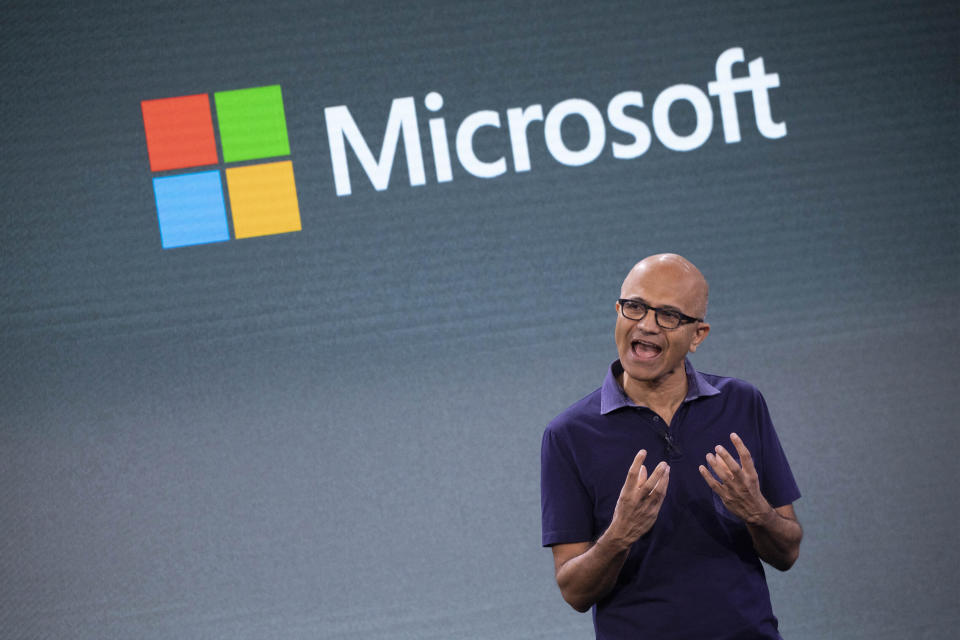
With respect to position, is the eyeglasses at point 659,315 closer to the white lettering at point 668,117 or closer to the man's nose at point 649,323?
the man's nose at point 649,323

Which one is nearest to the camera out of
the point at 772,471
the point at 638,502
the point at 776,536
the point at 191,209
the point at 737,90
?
the point at 638,502

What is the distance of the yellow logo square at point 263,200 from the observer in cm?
285

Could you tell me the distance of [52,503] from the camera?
2801 millimetres

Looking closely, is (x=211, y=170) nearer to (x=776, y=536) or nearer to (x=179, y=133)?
(x=179, y=133)

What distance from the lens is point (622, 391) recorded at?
75.6 inches

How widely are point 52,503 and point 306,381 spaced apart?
86 cm

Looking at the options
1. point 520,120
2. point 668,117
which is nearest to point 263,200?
point 520,120

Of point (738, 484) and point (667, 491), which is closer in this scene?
point (738, 484)

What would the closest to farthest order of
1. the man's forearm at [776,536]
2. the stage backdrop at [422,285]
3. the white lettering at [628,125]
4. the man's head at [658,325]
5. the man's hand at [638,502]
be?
the man's hand at [638,502], the man's forearm at [776,536], the man's head at [658,325], the stage backdrop at [422,285], the white lettering at [628,125]

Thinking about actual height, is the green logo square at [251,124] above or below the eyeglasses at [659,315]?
above

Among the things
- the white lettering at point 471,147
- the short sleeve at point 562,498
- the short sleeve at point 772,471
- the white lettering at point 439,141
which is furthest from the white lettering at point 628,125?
the short sleeve at point 562,498

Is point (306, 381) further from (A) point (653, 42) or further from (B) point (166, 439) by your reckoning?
(A) point (653, 42)

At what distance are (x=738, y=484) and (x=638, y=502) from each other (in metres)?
0.20

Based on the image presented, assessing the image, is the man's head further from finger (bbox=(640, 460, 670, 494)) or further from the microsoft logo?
the microsoft logo
